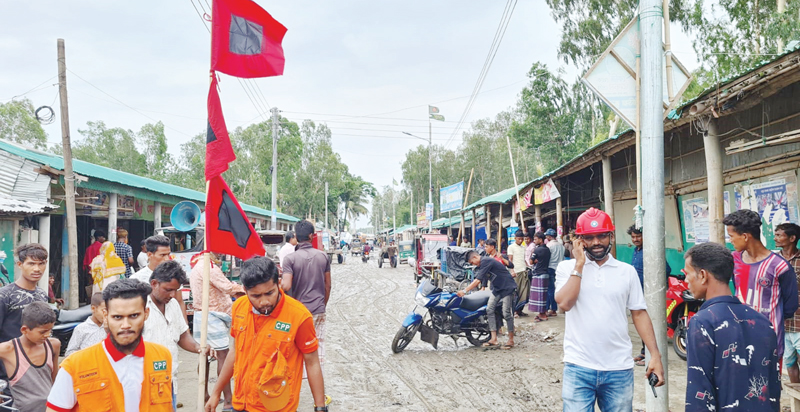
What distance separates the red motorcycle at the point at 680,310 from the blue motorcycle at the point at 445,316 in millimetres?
2803

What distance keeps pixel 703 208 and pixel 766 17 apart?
16526mm

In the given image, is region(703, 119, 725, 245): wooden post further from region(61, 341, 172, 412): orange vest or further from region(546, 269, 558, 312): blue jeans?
region(61, 341, 172, 412): orange vest

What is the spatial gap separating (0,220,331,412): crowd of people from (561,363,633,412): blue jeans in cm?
158

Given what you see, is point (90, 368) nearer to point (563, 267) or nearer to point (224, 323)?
point (563, 267)

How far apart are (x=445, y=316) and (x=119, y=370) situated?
678 centimetres

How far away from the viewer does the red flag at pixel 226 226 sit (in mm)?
3777

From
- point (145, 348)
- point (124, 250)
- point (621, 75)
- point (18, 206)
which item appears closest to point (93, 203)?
point (124, 250)

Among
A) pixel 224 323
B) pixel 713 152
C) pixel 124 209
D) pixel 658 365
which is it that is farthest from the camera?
pixel 124 209

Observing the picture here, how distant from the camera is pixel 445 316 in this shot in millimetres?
8672

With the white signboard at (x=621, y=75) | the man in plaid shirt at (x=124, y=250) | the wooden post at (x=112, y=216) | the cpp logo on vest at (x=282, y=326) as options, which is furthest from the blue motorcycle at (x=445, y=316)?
the wooden post at (x=112, y=216)

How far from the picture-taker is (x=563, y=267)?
11.5 feet

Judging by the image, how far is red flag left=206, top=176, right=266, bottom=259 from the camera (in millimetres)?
3777

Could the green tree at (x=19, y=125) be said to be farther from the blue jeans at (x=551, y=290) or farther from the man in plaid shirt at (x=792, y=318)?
the man in plaid shirt at (x=792, y=318)

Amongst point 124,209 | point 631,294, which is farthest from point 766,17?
point 124,209
